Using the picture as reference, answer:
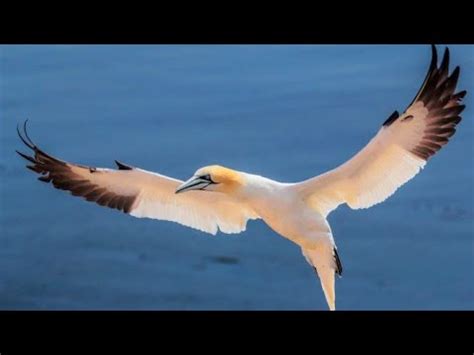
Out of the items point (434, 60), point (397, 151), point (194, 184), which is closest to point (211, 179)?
point (194, 184)

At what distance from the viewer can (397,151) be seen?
22.7 ft

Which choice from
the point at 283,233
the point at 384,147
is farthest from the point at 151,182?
the point at 384,147

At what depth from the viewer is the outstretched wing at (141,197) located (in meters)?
7.38

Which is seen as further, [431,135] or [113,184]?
[113,184]

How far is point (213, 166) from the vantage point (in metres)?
6.97

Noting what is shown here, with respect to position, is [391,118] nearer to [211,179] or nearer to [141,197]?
[211,179]

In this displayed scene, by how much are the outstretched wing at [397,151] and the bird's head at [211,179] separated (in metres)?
0.34

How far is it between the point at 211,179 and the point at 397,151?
0.98 m

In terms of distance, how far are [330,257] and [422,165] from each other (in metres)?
0.68

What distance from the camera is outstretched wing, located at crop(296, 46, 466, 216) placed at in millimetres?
6770

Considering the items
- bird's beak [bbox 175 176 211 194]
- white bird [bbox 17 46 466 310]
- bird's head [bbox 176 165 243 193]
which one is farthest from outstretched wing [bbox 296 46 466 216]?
bird's beak [bbox 175 176 211 194]

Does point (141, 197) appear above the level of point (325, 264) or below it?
above

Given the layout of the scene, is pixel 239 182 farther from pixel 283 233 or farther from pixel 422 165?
pixel 422 165

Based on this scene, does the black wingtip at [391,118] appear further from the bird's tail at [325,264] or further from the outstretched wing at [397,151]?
the bird's tail at [325,264]
